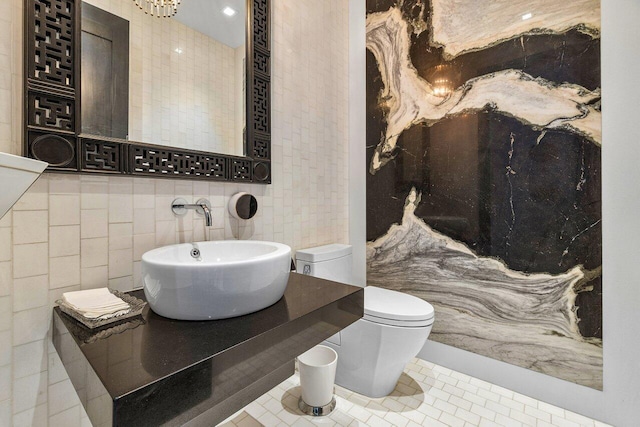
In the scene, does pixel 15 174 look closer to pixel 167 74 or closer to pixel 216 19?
pixel 167 74

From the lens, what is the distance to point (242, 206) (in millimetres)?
1367

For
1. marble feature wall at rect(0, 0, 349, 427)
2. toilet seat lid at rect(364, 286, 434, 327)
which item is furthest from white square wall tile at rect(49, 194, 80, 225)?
toilet seat lid at rect(364, 286, 434, 327)

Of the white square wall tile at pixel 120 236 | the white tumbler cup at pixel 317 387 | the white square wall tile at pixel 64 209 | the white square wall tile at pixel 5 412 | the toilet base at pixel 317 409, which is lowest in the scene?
the toilet base at pixel 317 409

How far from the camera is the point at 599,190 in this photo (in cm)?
133

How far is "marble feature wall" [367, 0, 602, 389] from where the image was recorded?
1.37m

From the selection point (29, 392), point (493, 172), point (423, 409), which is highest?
point (493, 172)

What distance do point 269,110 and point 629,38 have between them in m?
1.64

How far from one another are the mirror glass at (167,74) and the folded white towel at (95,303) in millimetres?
527

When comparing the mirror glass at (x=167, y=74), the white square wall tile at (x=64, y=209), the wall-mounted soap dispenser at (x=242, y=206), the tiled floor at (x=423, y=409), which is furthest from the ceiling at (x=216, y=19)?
the tiled floor at (x=423, y=409)

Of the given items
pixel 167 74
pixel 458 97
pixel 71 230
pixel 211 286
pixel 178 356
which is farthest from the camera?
pixel 458 97

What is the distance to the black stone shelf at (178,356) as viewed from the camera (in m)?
0.53

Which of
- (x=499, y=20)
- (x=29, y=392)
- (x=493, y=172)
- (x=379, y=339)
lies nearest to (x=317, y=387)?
(x=379, y=339)

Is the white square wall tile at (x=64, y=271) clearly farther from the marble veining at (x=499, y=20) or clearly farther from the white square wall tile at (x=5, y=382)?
the marble veining at (x=499, y=20)

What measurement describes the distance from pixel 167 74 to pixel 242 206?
61 cm
